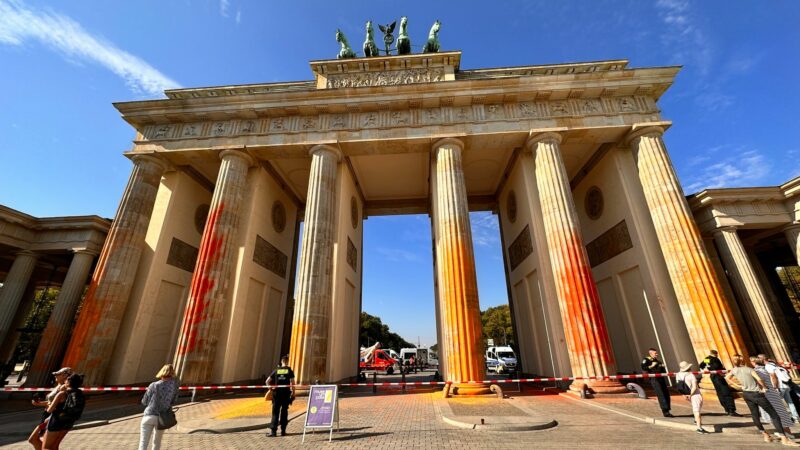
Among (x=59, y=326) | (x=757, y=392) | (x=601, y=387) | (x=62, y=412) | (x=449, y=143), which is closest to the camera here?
(x=62, y=412)

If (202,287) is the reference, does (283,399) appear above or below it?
below

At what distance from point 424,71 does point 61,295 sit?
1945cm

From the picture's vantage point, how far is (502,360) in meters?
25.8

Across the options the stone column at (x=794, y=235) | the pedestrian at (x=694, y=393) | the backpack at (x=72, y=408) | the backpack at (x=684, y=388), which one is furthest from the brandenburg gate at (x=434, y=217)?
the backpack at (x=72, y=408)

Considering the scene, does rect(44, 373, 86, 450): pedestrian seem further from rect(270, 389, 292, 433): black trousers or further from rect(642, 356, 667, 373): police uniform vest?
rect(642, 356, 667, 373): police uniform vest

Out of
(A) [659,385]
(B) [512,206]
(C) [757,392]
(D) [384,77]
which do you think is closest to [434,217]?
(B) [512,206]

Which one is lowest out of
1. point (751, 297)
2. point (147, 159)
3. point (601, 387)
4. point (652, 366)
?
point (601, 387)

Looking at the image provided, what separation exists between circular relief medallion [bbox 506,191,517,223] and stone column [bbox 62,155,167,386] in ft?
56.0

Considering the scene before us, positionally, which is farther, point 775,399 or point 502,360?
point 502,360

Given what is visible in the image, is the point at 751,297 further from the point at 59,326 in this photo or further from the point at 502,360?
the point at 59,326

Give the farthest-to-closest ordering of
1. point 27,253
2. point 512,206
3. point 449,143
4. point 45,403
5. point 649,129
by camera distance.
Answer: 1. point 512,206
2. point 27,253
3. point 449,143
4. point 649,129
5. point 45,403

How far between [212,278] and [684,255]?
17.0m

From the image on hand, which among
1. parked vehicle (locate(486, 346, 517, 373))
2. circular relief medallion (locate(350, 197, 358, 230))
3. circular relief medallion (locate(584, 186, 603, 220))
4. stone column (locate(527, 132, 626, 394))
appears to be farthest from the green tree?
stone column (locate(527, 132, 626, 394))

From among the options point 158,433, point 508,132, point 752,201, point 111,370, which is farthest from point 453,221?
point 111,370
